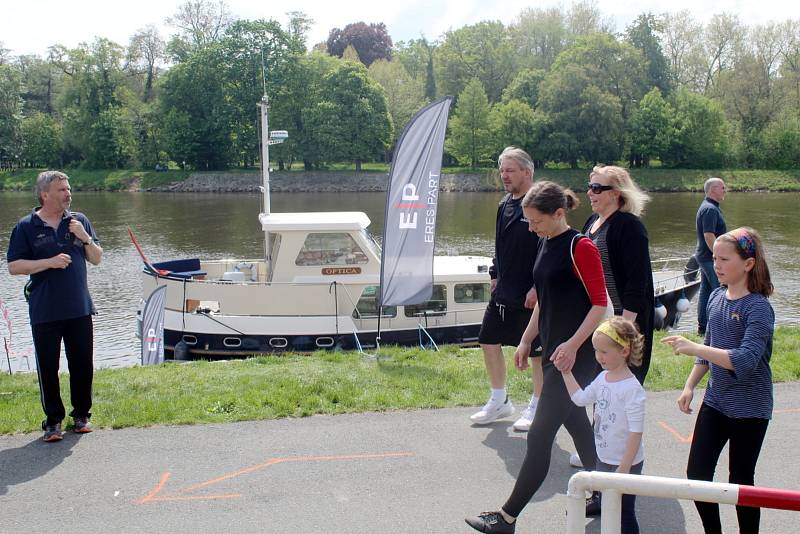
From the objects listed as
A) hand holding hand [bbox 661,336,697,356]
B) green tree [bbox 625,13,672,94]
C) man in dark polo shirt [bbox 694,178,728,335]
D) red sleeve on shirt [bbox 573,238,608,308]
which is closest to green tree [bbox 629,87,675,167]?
green tree [bbox 625,13,672,94]

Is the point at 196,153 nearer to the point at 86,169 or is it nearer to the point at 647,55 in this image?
the point at 86,169

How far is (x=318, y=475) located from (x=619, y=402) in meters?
2.38

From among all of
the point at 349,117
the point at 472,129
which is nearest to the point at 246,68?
the point at 349,117

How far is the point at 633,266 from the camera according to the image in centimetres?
492

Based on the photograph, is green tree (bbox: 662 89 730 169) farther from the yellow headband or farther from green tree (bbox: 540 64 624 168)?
the yellow headband

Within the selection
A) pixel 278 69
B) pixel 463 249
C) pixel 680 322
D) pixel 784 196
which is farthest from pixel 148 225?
pixel 784 196

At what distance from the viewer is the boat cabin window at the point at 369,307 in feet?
48.0

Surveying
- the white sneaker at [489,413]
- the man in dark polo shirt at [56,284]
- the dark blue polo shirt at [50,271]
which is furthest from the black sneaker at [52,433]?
the white sneaker at [489,413]

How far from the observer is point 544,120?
7256cm

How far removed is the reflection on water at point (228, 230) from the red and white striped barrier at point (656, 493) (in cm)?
1544

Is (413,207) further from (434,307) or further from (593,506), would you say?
(593,506)

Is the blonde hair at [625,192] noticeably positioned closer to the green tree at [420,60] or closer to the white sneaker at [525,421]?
the white sneaker at [525,421]

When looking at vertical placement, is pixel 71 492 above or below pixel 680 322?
above

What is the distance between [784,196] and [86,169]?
221 ft
